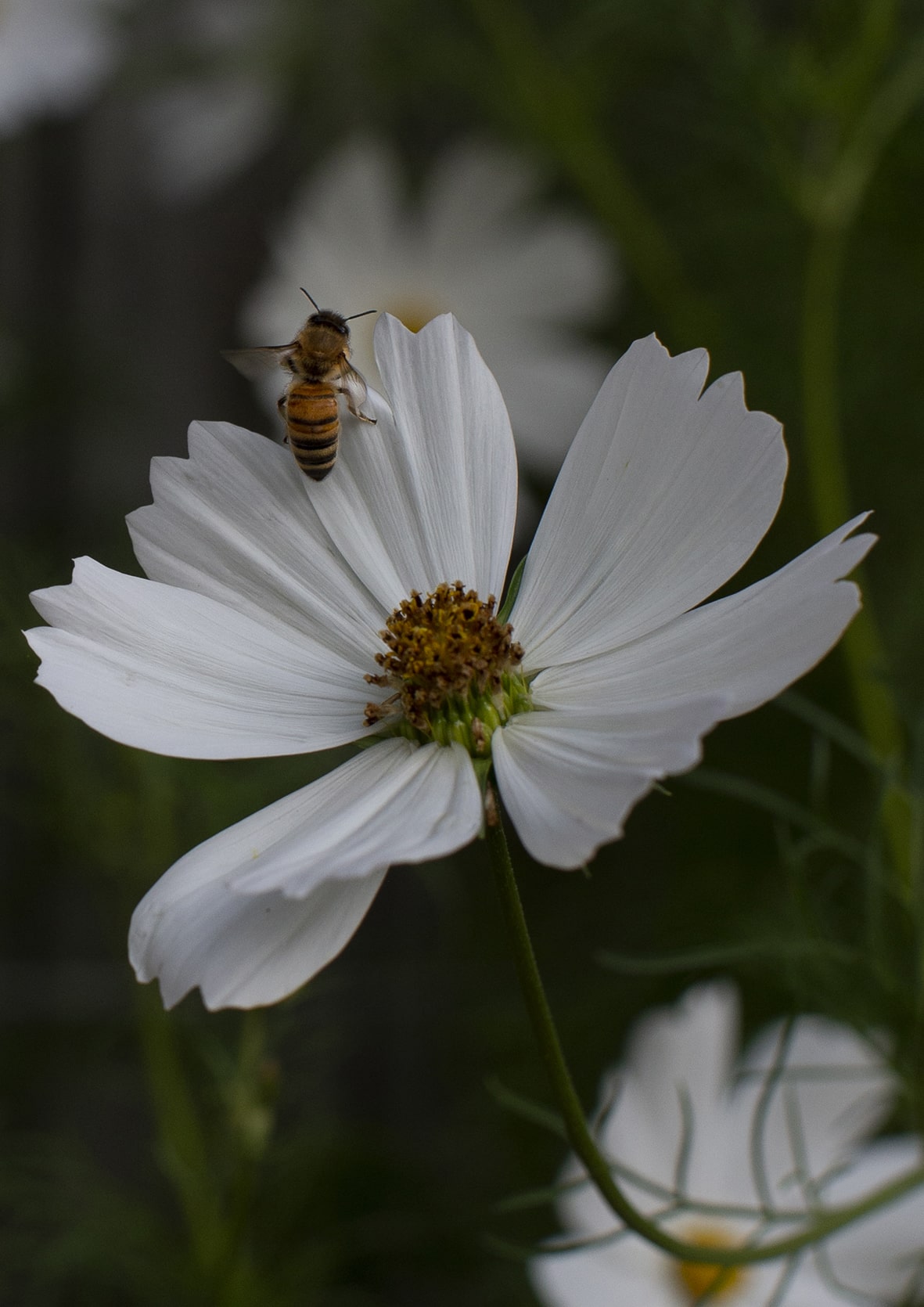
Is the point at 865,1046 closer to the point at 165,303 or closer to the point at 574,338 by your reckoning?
the point at 574,338

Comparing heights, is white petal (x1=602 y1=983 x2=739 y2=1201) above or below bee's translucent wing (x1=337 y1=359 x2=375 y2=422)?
below

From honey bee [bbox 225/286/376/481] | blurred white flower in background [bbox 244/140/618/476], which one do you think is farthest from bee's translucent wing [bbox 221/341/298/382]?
blurred white flower in background [bbox 244/140/618/476]

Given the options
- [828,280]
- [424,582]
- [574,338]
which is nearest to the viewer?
[424,582]

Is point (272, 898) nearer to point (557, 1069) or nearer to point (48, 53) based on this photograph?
point (557, 1069)

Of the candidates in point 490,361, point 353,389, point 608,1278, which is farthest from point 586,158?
point 608,1278

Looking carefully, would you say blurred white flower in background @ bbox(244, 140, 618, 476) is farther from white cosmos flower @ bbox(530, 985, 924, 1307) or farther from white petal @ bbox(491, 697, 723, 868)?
white petal @ bbox(491, 697, 723, 868)

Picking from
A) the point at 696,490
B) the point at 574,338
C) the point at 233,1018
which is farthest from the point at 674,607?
the point at 574,338

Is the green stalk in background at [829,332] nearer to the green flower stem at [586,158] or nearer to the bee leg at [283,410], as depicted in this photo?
the green flower stem at [586,158]
